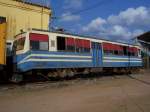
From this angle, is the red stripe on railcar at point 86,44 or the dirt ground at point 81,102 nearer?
the dirt ground at point 81,102

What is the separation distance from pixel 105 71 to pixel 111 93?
1400cm

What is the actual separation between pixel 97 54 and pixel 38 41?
704cm

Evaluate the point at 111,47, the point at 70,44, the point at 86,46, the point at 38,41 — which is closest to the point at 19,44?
the point at 38,41

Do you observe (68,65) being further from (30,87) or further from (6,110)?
(6,110)

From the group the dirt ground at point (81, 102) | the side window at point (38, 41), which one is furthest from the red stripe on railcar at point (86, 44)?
the dirt ground at point (81, 102)

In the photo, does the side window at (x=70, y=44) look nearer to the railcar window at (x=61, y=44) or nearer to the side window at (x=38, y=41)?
the railcar window at (x=61, y=44)

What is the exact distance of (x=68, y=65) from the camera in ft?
73.4

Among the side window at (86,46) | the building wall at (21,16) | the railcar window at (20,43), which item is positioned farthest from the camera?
the building wall at (21,16)

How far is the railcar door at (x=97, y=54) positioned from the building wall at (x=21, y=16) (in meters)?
6.46

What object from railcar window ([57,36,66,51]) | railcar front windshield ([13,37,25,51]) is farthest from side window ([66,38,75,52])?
railcar front windshield ([13,37,25,51])

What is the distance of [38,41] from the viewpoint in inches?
786

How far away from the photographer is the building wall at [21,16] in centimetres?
2726

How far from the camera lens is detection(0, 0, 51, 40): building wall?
27.3 m

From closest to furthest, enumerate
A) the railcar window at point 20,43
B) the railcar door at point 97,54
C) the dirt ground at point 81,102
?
the dirt ground at point 81,102
the railcar window at point 20,43
the railcar door at point 97,54
